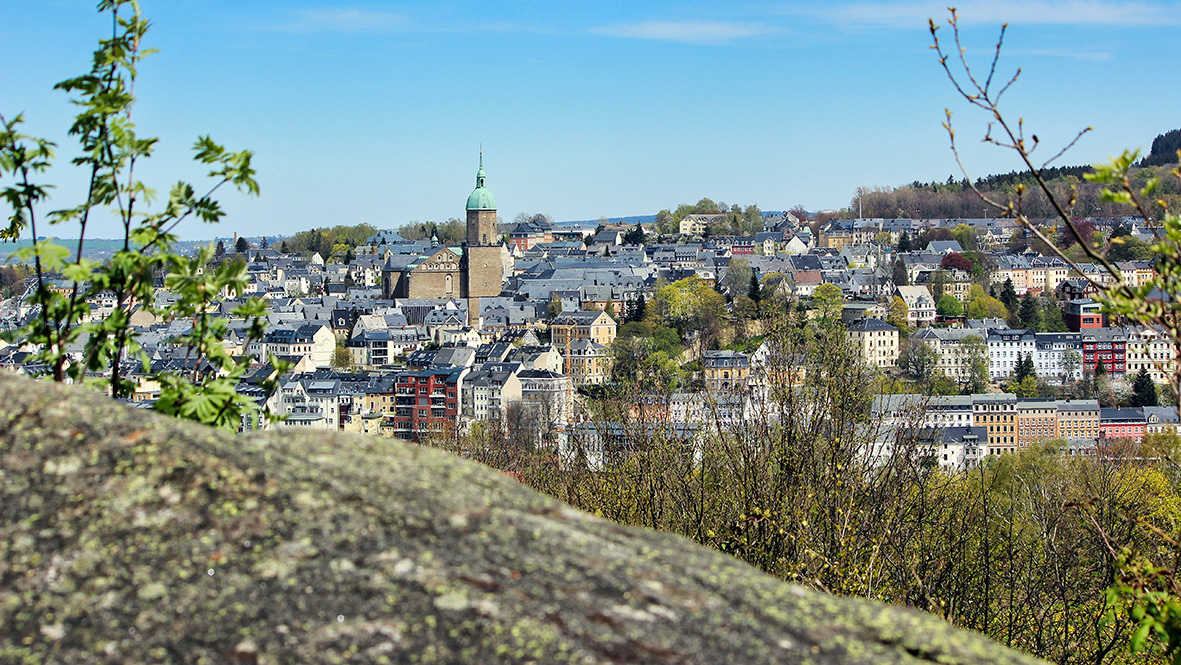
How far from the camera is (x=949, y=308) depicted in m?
69.4

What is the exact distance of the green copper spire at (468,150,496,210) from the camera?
74750 millimetres

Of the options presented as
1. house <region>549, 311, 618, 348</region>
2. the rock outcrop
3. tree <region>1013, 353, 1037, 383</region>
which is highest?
the rock outcrop

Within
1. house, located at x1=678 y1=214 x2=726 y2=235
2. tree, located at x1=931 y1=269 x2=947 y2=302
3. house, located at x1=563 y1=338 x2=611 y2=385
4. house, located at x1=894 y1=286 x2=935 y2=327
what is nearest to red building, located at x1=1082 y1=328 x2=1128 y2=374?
house, located at x1=894 y1=286 x2=935 y2=327

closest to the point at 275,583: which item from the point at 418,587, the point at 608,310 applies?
the point at 418,587

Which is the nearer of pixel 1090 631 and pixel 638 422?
pixel 1090 631

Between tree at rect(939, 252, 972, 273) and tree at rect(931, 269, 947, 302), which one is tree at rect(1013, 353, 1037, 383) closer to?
tree at rect(931, 269, 947, 302)

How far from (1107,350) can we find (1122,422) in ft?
49.3

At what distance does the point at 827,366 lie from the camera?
31.1ft

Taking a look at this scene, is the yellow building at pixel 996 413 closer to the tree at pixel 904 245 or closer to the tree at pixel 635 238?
the tree at pixel 904 245

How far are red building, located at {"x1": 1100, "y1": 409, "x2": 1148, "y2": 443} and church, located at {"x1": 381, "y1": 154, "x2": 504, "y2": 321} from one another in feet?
124

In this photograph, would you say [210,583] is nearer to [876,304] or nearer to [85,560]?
[85,560]

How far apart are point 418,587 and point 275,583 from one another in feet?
0.77

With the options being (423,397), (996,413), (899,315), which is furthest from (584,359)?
(899,315)

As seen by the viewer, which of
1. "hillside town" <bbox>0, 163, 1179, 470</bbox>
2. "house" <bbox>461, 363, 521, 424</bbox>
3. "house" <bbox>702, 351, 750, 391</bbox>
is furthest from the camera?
"house" <bbox>461, 363, 521, 424</bbox>
